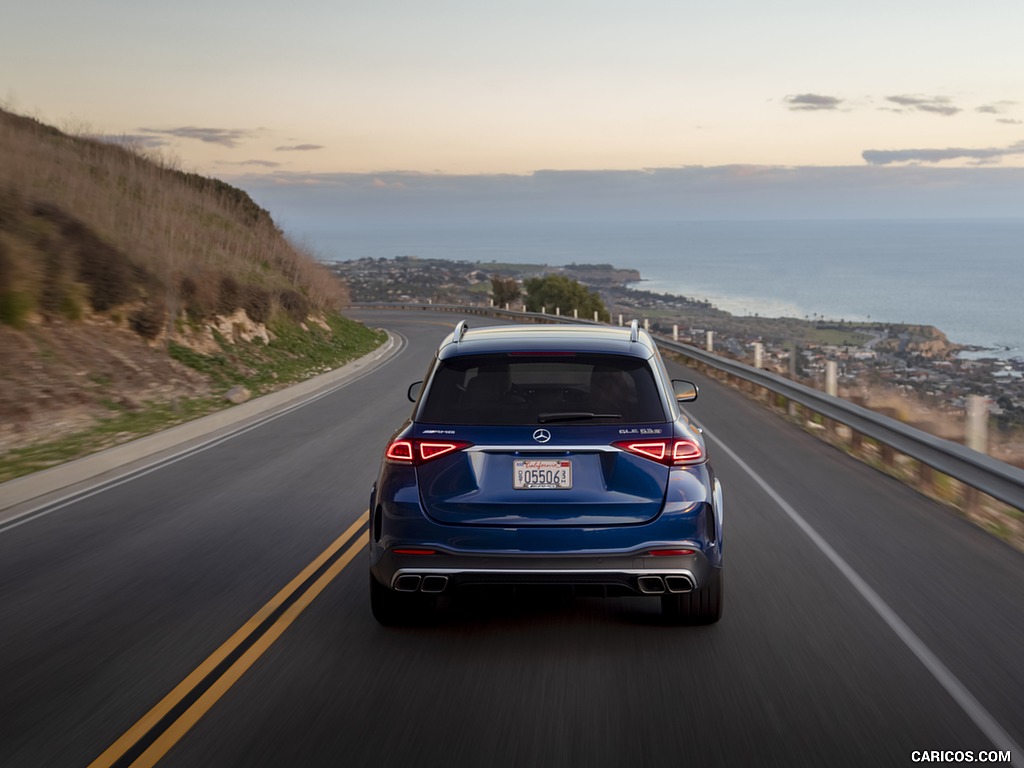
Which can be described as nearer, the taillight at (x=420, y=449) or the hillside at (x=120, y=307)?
the taillight at (x=420, y=449)

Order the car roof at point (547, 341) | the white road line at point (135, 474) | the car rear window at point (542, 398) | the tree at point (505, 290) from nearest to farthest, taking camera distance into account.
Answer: the car rear window at point (542, 398), the car roof at point (547, 341), the white road line at point (135, 474), the tree at point (505, 290)

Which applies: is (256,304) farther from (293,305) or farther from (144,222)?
(293,305)

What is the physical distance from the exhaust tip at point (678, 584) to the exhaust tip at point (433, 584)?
3.90ft

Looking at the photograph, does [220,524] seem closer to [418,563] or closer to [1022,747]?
[418,563]

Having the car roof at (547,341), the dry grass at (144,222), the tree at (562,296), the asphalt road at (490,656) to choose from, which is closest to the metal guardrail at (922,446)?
the asphalt road at (490,656)

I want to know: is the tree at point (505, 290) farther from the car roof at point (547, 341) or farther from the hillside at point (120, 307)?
the car roof at point (547, 341)

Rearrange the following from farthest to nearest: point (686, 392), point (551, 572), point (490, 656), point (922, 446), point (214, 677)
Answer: point (922, 446) → point (686, 392) → point (490, 656) → point (551, 572) → point (214, 677)

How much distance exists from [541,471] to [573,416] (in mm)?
355

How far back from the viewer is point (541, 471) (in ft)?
18.5

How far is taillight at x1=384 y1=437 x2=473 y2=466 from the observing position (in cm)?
573

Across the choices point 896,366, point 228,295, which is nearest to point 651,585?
point 896,366

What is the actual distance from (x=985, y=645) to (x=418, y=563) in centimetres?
315

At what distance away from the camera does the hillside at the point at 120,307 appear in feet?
56.1

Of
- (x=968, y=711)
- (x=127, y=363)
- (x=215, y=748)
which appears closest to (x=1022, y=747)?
(x=968, y=711)
